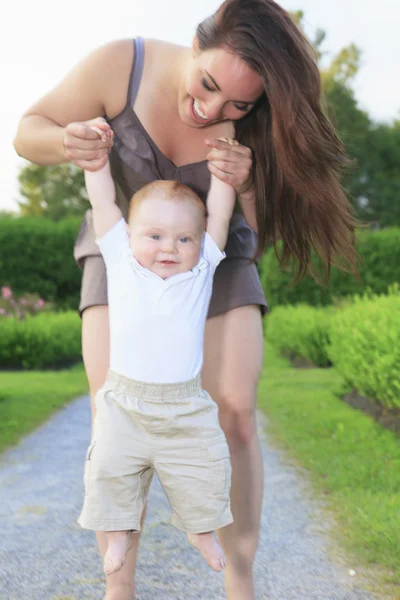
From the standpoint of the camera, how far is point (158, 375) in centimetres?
214

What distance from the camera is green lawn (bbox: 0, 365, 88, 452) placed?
6179 millimetres

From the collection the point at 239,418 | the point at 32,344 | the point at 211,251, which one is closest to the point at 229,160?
the point at 211,251

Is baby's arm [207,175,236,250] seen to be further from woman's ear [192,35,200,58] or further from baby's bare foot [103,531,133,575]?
baby's bare foot [103,531,133,575]

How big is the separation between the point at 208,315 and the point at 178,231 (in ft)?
1.21

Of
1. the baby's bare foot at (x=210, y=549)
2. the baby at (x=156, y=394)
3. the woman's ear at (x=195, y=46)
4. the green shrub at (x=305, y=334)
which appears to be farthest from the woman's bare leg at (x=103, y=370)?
the green shrub at (x=305, y=334)

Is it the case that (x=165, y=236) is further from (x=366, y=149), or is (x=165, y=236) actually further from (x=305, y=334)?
(x=366, y=149)

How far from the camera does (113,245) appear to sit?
7.39ft

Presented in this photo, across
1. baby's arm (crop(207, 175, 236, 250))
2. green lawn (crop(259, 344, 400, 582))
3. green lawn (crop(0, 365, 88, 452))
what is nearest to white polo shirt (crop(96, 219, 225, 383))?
baby's arm (crop(207, 175, 236, 250))

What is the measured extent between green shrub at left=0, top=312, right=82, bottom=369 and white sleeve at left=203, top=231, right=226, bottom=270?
31.5 ft

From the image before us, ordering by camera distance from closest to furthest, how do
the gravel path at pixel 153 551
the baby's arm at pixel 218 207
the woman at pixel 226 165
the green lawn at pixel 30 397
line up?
the woman at pixel 226 165 → the baby's arm at pixel 218 207 → the gravel path at pixel 153 551 → the green lawn at pixel 30 397

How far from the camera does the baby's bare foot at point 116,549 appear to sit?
2111 millimetres

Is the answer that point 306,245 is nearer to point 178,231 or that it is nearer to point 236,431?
point 178,231

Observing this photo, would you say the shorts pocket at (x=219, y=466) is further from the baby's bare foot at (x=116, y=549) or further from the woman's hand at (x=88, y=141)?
the woman's hand at (x=88, y=141)

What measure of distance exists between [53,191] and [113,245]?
3402 centimetres
